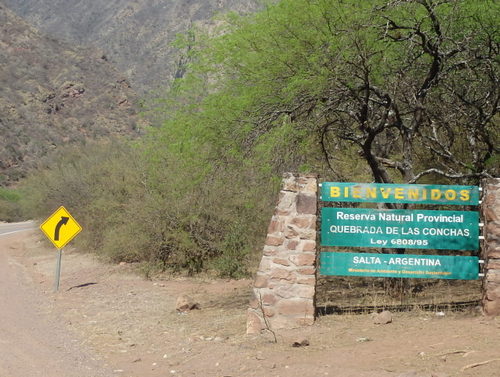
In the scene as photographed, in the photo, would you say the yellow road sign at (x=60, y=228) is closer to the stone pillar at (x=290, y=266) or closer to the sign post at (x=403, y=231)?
the stone pillar at (x=290, y=266)

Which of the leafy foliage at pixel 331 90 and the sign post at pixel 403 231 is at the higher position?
the leafy foliage at pixel 331 90

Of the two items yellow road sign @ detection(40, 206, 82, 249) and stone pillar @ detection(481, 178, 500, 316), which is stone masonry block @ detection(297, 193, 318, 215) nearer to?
stone pillar @ detection(481, 178, 500, 316)

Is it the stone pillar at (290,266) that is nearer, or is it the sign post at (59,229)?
the stone pillar at (290,266)

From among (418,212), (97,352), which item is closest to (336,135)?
(418,212)

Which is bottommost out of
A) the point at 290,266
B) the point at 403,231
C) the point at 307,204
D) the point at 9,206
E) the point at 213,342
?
the point at 213,342

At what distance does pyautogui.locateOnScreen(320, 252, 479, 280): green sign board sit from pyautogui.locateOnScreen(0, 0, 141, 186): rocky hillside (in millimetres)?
52246

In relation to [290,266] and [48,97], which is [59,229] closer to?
[290,266]

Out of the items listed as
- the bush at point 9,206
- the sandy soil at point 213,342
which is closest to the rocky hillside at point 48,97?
the bush at point 9,206

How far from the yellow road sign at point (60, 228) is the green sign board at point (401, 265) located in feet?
27.8

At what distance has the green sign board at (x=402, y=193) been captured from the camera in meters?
9.28

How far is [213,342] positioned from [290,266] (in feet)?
5.10

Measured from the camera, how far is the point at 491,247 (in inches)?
353

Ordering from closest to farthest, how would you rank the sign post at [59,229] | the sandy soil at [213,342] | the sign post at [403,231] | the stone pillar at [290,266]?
the sandy soil at [213,342], the stone pillar at [290,266], the sign post at [403,231], the sign post at [59,229]

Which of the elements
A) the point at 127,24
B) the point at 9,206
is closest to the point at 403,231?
the point at 9,206
